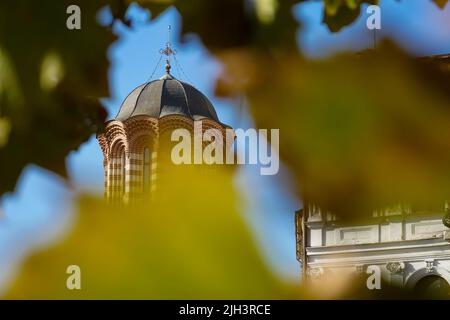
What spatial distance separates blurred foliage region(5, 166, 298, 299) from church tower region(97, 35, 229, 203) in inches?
4.3

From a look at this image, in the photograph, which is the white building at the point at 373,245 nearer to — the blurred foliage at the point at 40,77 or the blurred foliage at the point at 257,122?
the blurred foliage at the point at 257,122

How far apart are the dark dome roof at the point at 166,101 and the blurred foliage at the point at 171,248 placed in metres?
A: 0.13

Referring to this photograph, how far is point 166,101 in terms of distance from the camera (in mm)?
488

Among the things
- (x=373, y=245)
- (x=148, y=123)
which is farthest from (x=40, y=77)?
(x=373, y=245)

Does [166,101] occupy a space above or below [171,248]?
above

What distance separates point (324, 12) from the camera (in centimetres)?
40

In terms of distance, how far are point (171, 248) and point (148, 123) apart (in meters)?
0.20

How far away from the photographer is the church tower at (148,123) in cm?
42

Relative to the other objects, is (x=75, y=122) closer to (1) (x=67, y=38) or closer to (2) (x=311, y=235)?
(1) (x=67, y=38)

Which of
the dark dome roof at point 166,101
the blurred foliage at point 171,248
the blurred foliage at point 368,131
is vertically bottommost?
the blurred foliage at point 171,248

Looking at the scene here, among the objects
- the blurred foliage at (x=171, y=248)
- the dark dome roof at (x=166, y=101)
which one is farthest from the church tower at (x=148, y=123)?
the blurred foliage at (x=171, y=248)

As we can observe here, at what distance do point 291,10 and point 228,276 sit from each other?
17 centimetres

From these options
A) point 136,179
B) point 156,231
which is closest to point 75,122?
point 136,179

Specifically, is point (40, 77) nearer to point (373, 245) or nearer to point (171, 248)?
point (171, 248)
